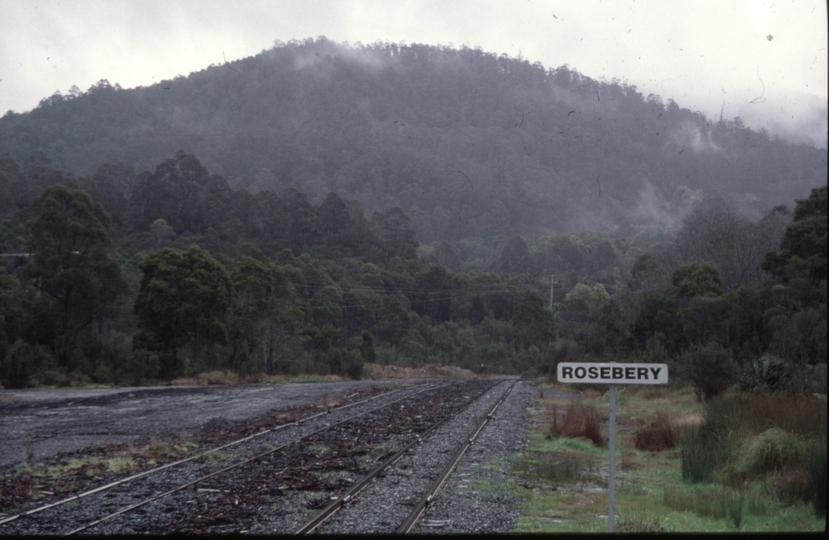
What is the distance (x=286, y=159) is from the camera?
482 feet

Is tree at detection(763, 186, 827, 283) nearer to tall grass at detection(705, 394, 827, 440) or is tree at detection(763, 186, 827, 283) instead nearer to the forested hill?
tall grass at detection(705, 394, 827, 440)

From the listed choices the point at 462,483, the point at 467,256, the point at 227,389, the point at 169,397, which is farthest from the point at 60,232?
the point at 467,256

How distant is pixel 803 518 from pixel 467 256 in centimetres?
12044

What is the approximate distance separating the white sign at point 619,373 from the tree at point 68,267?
3375 centimetres

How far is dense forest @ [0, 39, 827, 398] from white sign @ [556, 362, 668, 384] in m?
8.33

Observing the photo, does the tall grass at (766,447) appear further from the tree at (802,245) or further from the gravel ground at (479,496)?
the tree at (802,245)

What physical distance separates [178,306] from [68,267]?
232 inches

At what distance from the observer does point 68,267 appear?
3691 centimetres

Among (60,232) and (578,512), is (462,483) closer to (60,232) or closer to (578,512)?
(578,512)

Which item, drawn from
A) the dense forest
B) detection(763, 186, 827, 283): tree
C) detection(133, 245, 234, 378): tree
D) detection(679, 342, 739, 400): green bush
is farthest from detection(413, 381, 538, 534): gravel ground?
detection(133, 245, 234, 378): tree

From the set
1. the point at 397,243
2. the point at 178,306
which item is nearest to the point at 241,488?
the point at 178,306

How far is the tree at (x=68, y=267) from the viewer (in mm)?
35562

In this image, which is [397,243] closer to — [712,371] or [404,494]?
[712,371]

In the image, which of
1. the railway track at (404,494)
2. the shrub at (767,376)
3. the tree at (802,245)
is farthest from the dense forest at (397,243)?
the railway track at (404,494)
